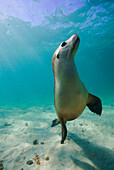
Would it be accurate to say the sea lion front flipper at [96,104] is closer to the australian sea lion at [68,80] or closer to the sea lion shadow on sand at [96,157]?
the australian sea lion at [68,80]

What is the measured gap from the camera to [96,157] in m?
2.82

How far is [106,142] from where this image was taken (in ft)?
12.1

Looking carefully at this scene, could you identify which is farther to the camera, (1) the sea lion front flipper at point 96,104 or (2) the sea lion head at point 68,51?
(1) the sea lion front flipper at point 96,104

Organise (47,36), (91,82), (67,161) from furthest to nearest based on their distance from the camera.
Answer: (91,82)
(47,36)
(67,161)

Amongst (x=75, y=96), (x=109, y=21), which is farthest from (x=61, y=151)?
(x=109, y=21)

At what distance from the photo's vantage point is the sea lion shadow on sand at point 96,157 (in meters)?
2.48

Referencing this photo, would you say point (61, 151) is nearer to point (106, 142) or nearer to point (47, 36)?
point (106, 142)

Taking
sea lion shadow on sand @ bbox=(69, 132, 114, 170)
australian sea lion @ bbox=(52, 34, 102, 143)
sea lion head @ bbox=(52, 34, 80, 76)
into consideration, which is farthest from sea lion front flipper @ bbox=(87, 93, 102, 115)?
sea lion head @ bbox=(52, 34, 80, 76)

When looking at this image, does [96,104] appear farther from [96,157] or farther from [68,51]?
[68,51]

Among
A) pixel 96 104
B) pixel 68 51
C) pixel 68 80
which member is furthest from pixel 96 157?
pixel 68 51

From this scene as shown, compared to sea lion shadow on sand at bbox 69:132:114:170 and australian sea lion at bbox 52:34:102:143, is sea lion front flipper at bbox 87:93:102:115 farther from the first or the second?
sea lion shadow on sand at bbox 69:132:114:170

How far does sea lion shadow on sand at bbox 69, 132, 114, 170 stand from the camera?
248 centimetres

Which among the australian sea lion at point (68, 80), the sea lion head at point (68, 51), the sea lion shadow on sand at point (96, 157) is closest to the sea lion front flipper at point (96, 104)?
the australian sea lion at point (68, 80)

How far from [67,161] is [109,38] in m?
27.5
